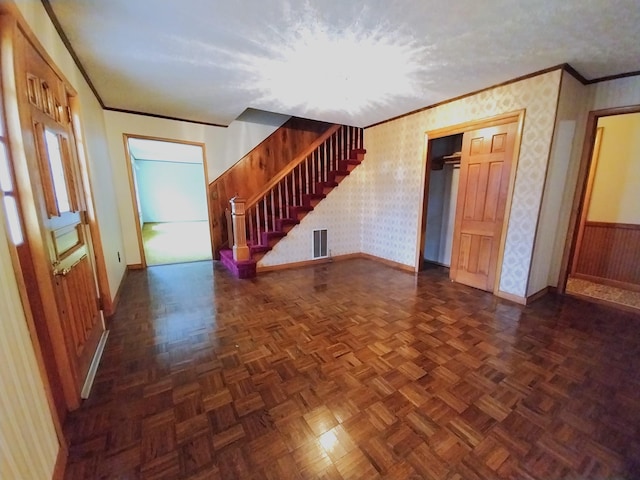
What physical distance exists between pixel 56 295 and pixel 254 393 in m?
1.30

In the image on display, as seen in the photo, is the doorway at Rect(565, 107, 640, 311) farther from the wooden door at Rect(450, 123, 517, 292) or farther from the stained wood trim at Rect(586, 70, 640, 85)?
the wooden door at Rect(450, 123, 517, 292)

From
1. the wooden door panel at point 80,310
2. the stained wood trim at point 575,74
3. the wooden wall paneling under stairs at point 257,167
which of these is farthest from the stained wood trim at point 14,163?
the stained wood trim at point 575,74

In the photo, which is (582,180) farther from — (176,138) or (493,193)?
(176,138)

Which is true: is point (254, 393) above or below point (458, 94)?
below

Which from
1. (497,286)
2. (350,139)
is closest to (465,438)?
(497,286)

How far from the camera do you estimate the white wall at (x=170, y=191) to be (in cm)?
934

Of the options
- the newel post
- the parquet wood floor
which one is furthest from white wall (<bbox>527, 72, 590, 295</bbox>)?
the newel post

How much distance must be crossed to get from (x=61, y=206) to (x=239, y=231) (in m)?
2.07

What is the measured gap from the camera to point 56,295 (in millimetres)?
1489

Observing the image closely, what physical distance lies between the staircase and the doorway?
3.25 meters

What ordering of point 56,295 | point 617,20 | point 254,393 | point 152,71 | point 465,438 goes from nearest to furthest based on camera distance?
1. point 465,438
2. point 56,295
3. point 254,393
4. point 617,20
5. point 152,71

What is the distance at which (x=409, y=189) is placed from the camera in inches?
158

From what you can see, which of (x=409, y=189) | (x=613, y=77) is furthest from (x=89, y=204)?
(x=613, y=77)

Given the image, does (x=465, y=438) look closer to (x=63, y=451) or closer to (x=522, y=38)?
(x=63, y=451)
